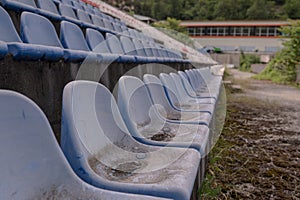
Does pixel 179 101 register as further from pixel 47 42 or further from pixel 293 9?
pixel 293 9

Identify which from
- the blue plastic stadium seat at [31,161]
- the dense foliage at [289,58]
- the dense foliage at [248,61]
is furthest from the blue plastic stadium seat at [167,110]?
the dense foliage at [248,61]

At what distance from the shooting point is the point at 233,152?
189cm

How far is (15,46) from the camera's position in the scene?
Result: 2.09 feet

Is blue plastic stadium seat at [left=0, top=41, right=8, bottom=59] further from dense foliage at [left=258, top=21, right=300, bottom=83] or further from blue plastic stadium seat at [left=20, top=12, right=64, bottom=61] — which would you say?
dense foliage at [left=258, top=21, right=300, bottom=83]

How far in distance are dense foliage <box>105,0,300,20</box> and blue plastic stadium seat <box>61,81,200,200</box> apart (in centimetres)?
3294

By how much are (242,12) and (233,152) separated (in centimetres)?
3651

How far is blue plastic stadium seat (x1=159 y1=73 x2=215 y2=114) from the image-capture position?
4.70ft

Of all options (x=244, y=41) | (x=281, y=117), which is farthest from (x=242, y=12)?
(x=281, y=117)

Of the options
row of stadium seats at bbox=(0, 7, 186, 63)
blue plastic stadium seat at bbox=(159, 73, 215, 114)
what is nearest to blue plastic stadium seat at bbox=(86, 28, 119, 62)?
row of stadium seats at bbox=(0, 7, 186, 63)

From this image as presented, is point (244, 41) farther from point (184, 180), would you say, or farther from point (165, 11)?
point (184, 180)

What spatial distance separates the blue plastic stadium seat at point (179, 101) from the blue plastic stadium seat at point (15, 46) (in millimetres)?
666

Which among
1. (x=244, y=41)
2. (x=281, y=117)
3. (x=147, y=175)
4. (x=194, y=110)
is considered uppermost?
(x=147, y=175)

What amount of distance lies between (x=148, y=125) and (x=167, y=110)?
0.27m

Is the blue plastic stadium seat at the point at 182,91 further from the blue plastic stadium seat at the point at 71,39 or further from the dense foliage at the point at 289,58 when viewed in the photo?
the dense foliage at the point at 289,58
